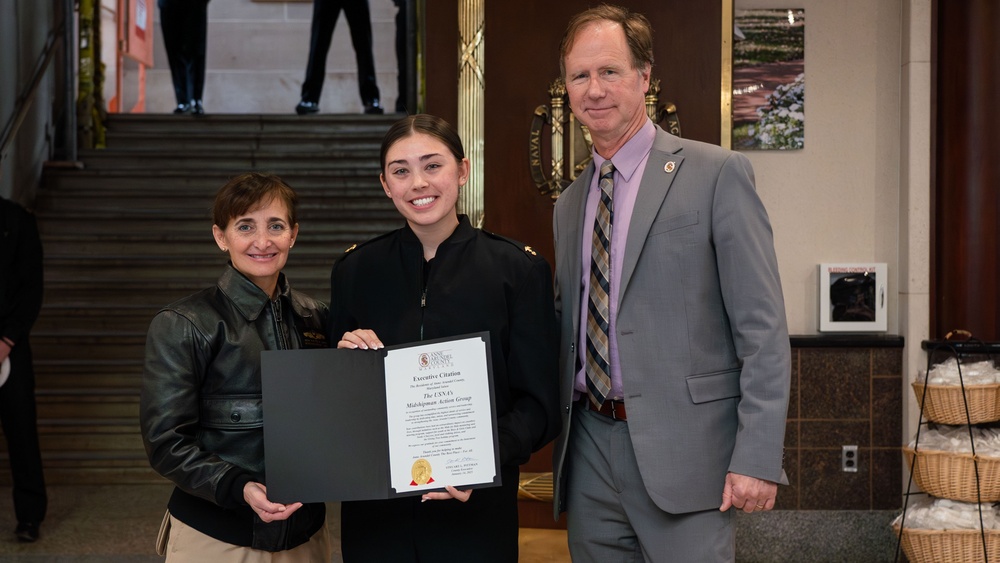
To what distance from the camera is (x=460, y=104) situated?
13.3 ft

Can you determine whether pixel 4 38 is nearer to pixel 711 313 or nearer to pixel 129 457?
pixel 129 457

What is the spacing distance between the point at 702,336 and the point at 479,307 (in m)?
0.48

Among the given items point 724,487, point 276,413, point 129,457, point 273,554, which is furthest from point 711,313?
point 129,457

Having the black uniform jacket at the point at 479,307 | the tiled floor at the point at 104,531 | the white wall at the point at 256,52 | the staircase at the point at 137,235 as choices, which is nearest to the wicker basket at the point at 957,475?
the tiled floor at the point at 104,531

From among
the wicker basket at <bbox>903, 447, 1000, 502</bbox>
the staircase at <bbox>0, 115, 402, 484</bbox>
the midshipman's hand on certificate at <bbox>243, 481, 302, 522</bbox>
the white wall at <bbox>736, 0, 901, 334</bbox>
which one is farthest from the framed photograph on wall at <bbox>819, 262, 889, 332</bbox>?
the staircase at <bbox>0, 115, 402, 484</bbox>

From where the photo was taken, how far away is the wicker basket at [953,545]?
330cm

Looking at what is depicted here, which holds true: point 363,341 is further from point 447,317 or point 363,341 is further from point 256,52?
point 256,52

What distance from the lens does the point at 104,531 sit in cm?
446

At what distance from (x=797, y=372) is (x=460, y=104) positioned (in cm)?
179

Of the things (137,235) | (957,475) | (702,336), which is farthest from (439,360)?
(137,235)

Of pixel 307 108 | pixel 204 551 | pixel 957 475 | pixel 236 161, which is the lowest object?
pixel 957 475

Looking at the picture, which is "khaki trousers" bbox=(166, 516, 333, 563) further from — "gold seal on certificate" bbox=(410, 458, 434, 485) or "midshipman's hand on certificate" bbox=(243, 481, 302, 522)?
"gold seal on certificate" bbox=(410, 458, 434, 485)

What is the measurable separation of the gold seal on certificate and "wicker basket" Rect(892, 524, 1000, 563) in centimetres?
230

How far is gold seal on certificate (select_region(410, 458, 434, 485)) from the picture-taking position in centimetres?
180
